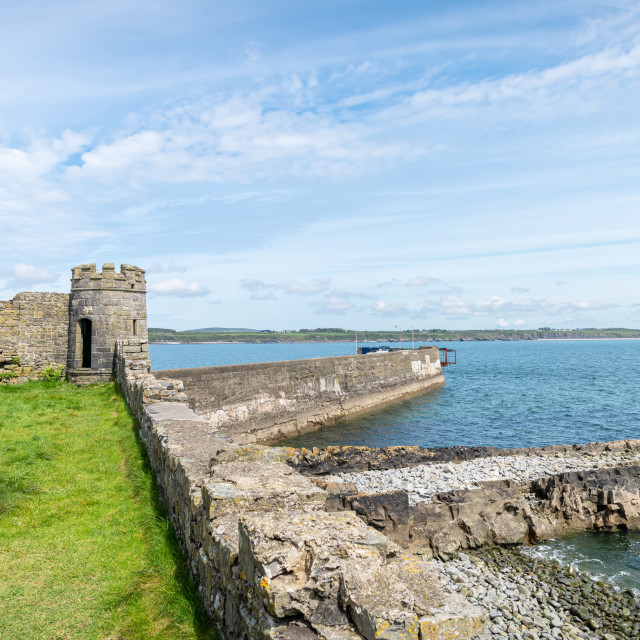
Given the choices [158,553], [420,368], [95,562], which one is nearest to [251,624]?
[158,553]

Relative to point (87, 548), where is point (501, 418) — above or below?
below

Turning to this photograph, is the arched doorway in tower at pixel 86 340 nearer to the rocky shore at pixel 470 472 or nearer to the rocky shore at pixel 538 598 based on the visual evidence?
the rocky shore at pixel 470 472

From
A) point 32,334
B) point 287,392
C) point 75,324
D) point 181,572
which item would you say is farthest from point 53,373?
point 181,572

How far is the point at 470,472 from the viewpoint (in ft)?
46.4

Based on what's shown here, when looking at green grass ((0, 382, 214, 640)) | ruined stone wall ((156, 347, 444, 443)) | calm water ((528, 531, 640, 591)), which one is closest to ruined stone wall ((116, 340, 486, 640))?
green grass ((0, 382, 214, 640))

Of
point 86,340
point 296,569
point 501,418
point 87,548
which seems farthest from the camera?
point 501,418

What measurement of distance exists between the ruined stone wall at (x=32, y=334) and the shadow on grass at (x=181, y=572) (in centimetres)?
1382

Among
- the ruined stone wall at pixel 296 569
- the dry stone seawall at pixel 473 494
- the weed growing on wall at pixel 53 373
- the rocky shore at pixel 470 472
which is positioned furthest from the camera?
the weed growing on wall at pixel 53 373

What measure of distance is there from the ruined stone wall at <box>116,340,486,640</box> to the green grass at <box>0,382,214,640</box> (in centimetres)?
38

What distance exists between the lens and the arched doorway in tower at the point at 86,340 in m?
19.7

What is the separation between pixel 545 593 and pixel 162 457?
21.8 feet

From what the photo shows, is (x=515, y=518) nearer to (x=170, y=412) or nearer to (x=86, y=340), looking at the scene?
(x=170, y=412)

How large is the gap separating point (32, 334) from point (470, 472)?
16.8 metres

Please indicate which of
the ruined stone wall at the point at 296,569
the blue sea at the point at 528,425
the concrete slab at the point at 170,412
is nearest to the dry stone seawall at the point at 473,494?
the blue sea at the point at 528,425
